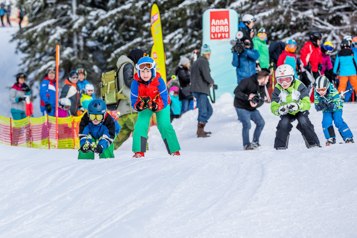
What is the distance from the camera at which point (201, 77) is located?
14.2 metres

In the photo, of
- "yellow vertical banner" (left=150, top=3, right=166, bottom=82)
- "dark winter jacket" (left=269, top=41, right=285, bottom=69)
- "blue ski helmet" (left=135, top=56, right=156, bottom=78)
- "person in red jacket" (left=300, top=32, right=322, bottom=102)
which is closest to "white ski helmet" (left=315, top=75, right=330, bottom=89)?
"blue ski helmet" (left=135, top=56, right=156, bottom=78)

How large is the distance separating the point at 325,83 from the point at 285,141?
4.60 ft

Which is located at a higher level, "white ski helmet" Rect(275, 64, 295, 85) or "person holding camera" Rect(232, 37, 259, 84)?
"person holding camera" Rect(232, 37, 259, 84)

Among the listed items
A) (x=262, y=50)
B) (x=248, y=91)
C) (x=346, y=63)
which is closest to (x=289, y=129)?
(x=248, y=91)

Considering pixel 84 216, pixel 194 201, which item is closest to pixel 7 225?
pixel 84 216

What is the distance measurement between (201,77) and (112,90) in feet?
8.88

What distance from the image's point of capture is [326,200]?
573 cm

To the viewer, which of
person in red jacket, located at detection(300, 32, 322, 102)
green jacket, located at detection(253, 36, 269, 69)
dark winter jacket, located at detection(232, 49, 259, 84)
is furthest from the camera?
person in red jacket, located at detection(300, 32, 322, 102)

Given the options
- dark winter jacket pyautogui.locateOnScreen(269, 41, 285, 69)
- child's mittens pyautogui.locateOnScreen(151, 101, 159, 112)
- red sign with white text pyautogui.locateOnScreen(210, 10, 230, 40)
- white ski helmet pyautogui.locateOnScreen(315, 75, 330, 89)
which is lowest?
child's mittens pyautogui.locateOnScreen(151, 101, 159, 112)

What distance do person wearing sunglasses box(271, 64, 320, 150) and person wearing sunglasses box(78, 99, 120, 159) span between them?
2.22m

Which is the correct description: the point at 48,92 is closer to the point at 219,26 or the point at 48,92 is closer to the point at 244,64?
the point at 244,64

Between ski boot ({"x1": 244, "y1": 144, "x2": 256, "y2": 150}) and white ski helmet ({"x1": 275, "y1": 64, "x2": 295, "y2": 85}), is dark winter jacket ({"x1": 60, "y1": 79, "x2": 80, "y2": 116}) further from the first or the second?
white ski helmet ({"x1": 275, "y1": 64, "x2": 295, "y2": 85})

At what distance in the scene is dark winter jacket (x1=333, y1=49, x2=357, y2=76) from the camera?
15.8 metres

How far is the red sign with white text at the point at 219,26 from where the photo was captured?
1842cm
